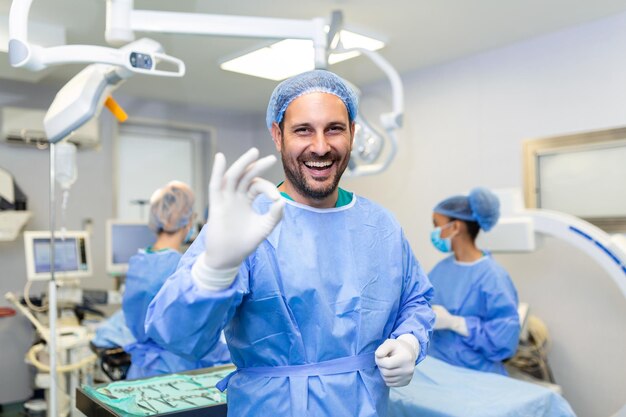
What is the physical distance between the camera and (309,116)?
4.02ft

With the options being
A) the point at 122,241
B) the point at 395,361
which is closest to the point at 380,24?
the point at 122,241

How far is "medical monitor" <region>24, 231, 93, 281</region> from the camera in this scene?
313 cm

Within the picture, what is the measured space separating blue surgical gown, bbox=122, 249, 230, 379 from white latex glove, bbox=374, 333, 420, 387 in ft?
3.52

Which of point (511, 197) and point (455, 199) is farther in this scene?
point (511, 197)

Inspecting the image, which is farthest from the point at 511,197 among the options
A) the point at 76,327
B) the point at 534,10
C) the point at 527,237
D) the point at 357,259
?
the point at 76,327

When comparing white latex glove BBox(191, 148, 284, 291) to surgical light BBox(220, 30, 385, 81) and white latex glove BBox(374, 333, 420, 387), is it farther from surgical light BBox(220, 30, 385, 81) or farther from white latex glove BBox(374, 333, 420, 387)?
surgical light BBox(220, 30, 385, 81)

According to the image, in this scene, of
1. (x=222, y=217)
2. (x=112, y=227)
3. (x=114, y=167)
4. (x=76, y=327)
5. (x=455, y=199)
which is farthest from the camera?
(x=114, y=167)

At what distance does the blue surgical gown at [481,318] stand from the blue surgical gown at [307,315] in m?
1.11

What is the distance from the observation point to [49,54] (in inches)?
59.8

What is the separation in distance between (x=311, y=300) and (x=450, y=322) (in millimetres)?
1233

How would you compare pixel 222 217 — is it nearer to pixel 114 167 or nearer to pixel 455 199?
pixel 455 199

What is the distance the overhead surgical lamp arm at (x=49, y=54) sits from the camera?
1474mm

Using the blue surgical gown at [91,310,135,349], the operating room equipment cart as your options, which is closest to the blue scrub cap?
the blue surgical gown at [91,310,135,349]

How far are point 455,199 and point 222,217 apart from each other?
1837mm
